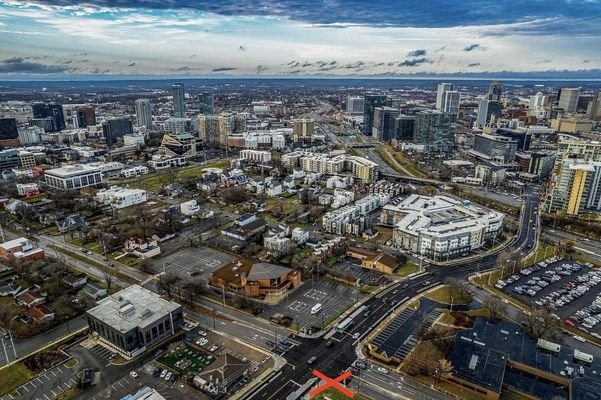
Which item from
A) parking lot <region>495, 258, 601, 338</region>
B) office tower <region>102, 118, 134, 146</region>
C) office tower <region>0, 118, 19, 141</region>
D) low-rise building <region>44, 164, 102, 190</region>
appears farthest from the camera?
office tower <region>102, 118, 134, 146</region>

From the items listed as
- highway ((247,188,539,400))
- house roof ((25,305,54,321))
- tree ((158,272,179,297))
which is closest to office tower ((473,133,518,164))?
highway ((247,188,539,400))

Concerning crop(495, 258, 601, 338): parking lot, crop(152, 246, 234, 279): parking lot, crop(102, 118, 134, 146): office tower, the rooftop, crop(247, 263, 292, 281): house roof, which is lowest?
crop(152, 246, 234, 279): parking lot

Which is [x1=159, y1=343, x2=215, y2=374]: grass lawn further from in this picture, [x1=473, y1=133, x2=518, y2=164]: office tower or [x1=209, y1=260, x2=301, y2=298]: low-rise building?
[x1=473, y1=133, x2=518, y2=164]: office tower

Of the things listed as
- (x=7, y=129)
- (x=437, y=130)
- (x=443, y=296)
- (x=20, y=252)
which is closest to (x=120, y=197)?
(x=20, y=252)

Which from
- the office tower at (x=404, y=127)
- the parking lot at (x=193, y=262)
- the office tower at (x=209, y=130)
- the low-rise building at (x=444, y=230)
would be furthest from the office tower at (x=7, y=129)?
the low-rise building at (x=444, y=230)

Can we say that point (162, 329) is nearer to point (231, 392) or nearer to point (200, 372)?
point (200, 372)

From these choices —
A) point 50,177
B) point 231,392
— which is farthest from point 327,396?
point 50,177

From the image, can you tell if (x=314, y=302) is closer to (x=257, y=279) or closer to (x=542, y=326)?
(x=257, y=279)
